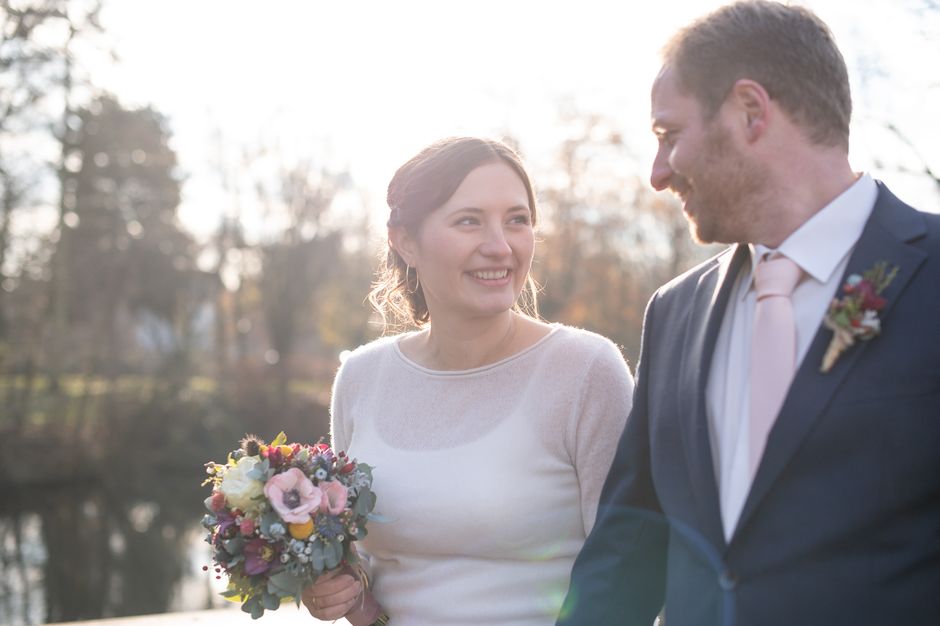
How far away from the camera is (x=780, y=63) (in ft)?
7.25

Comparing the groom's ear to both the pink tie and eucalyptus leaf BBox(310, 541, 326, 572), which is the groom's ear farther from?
eucalyptus leaf BBox(310, 541, 326, 572)

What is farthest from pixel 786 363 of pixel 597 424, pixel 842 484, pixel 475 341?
pixel 475 341

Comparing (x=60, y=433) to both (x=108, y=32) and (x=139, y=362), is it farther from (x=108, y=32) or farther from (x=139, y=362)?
(x=108, y=32)

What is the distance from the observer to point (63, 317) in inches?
906

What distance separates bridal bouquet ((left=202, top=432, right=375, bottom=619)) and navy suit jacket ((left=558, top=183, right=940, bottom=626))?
1.12 metres

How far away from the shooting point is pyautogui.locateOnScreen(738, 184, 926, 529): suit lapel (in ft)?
6.61

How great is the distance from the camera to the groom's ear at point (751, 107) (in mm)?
2195

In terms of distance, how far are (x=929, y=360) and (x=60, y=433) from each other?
22.5 metres

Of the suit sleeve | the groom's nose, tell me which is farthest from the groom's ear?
the suit sleeve

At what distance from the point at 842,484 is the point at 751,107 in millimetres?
817

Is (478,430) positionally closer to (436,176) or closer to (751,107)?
(436,176)

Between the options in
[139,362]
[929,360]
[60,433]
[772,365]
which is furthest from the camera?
[139,362]

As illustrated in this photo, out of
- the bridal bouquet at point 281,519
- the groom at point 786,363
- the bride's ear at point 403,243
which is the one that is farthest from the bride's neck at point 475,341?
the groom at point 786,363

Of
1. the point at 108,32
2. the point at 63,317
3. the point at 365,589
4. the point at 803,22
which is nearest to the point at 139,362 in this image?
the point at 63,317
